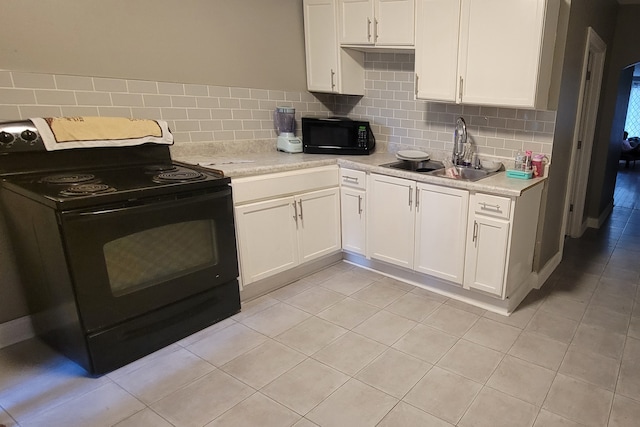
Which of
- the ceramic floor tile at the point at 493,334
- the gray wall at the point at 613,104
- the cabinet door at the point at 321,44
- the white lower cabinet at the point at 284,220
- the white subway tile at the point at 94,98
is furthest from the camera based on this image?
the gray wall at the point at 613,104

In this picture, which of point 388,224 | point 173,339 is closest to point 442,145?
point 388,224

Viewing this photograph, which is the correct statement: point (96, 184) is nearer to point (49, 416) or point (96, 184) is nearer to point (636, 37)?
point (49, 416)

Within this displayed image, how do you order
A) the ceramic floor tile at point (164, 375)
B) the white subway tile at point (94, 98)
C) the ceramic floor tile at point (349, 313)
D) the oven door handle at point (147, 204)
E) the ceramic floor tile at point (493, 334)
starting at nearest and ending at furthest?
the oven door handle at point (147, 204) → the ceramic floor tile at point (164, 375) → the ceramic floor tile at point (493, 334) → the white subway tile at point (94, 98) → the ceramic floor tile at point (349, 313)

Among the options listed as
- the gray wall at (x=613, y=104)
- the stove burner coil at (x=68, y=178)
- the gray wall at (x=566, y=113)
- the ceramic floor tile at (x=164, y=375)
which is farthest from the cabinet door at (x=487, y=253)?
the gray wall at (x=613, y=104)

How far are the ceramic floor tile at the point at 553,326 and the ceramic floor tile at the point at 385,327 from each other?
0.74 metres

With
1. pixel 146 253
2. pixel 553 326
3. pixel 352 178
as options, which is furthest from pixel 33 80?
pixel 553 326

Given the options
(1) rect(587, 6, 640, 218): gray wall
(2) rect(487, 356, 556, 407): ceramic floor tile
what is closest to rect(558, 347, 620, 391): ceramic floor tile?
(2) rect(487, 356, 556, 407): ceramic floor tile

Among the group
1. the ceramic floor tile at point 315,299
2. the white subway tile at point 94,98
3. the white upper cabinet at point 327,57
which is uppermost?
the white upper cabinet at point 327,57

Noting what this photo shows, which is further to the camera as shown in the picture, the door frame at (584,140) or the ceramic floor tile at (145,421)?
the door frame at (584,140)

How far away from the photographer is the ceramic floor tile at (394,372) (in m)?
2.01

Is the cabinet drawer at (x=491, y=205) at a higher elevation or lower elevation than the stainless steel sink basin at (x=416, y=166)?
lower

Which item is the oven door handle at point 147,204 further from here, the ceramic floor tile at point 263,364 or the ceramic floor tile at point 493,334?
the ceramic floor tile at point 493,334

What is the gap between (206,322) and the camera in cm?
254

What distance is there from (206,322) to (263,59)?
210 centimetres
